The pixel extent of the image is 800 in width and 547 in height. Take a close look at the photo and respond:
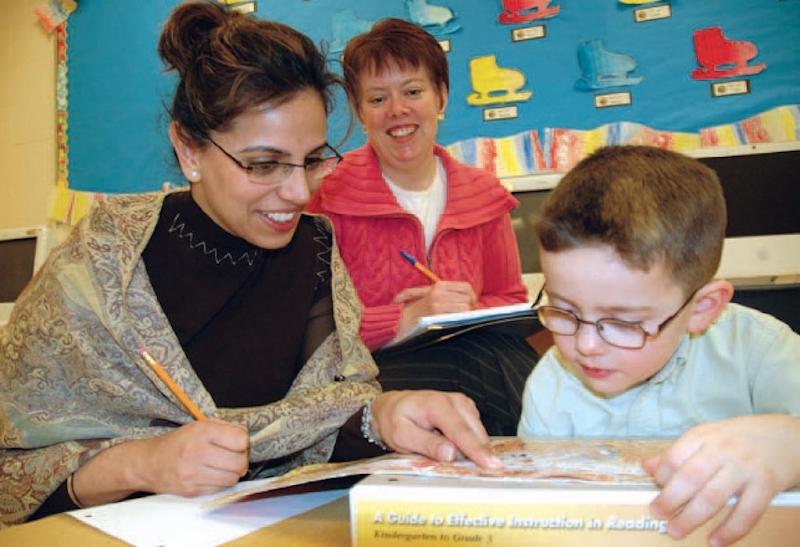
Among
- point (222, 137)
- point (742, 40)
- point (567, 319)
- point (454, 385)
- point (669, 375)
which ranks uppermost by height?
point (742, 40)

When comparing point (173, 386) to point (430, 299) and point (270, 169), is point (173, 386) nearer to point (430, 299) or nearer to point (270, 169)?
point (270, 169)

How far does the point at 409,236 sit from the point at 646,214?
3.01ft

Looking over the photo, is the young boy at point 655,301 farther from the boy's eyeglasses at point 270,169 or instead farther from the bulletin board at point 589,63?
the bulletin board at point 589,63

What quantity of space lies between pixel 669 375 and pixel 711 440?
421mm

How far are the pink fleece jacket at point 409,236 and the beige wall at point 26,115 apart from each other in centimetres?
194

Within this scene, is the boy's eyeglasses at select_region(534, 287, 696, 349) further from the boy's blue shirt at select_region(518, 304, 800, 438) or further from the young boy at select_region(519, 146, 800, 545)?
the boy's blue shirt at select_region(518, 304, 800, 438)

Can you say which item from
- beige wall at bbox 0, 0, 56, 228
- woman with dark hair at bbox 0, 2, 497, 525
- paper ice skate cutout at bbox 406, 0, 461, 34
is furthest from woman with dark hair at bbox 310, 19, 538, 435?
beige wall at bbox 0, 0, 56, 228

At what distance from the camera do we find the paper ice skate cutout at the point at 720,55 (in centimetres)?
219

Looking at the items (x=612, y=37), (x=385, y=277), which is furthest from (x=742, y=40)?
(x=385, y=277)

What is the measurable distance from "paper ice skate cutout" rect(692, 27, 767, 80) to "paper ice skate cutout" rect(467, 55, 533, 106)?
1.78ft

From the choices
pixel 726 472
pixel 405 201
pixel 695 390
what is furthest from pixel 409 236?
pixel 726 472

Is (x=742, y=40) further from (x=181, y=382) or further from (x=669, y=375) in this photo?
(x=181, y=382)

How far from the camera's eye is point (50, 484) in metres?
0.83

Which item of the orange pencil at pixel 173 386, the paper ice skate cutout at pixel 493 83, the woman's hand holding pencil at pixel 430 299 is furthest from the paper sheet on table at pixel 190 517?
the paper ice skate cutout at pixel 493 83
